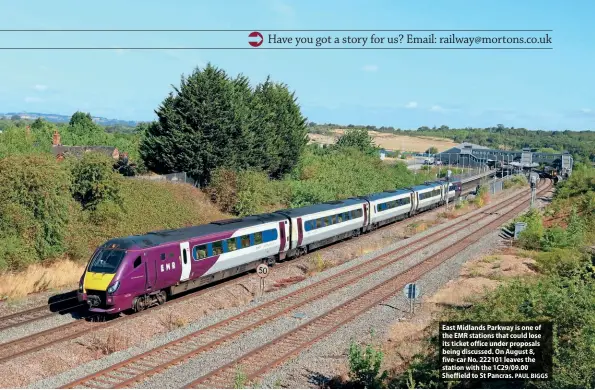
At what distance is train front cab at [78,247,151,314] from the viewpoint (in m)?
19.8

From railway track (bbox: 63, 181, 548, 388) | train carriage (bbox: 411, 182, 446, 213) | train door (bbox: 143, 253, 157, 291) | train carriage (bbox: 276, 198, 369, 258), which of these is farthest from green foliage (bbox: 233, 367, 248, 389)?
train carriage (bbox: 411, 182, 446, 213)

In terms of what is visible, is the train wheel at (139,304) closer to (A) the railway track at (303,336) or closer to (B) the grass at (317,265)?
(A) the railway track at (303,336)

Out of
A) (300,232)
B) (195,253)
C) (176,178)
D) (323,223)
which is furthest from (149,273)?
(176,178)

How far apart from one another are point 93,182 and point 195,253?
11.2 meters

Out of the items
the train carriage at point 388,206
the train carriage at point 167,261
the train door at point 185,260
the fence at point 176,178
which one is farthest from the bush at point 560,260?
the fence at point 176,178

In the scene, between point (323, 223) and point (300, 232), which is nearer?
point (300, 232)

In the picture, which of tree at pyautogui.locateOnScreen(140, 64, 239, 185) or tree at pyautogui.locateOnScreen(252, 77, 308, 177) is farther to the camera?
tree at pyautogui.locateOnScreen(252, 77, 308, 177)

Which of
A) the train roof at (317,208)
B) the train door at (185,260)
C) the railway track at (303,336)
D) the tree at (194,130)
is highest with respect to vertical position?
the tree at (194,130)

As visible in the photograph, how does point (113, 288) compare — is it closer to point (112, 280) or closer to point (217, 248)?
point (112, 280)

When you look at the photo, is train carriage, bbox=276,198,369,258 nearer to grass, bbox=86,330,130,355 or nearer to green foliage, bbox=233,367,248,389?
grass, bbox=86,330,130,355

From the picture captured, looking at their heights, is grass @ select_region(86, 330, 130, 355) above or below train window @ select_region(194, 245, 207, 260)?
below

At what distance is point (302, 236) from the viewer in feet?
105

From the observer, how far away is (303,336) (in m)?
19.1

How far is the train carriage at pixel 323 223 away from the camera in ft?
103
